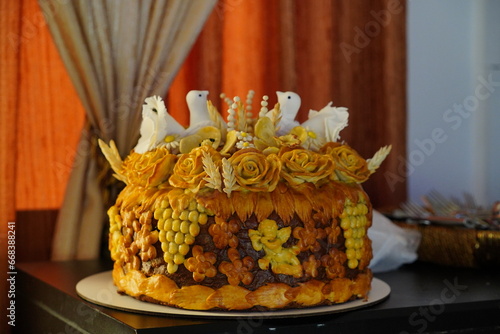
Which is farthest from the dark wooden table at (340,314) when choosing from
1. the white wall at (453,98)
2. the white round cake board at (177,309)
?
the white wall at (453,98)

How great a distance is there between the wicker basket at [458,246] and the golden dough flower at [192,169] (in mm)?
766

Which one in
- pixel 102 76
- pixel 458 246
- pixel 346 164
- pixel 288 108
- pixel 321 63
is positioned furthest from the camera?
pixel 321 63

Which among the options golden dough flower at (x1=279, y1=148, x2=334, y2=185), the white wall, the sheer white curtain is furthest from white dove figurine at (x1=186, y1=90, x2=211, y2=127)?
the white wall

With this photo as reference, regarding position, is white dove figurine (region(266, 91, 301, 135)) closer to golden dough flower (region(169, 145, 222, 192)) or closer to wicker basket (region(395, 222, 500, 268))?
golden dough flower (region(169, 145, 222, 192))

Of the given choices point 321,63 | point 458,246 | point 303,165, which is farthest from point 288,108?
point 321,63

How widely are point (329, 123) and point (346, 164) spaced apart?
11cm

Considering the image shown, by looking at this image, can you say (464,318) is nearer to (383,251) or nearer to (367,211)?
(367,211)

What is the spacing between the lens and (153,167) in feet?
4.04

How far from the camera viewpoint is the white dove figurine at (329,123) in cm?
135

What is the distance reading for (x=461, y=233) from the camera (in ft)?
5.58

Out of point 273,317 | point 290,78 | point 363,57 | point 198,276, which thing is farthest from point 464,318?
point 363,57

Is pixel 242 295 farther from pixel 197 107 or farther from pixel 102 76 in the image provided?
pixel 102 76

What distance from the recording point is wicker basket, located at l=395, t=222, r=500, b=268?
1.64m

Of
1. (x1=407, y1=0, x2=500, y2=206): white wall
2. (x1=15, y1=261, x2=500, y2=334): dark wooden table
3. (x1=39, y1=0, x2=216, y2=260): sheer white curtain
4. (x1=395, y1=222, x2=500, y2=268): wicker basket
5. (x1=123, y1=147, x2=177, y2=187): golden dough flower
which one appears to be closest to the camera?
(x1=15, y1=261, x2=500, y2=334): dark wooden table
